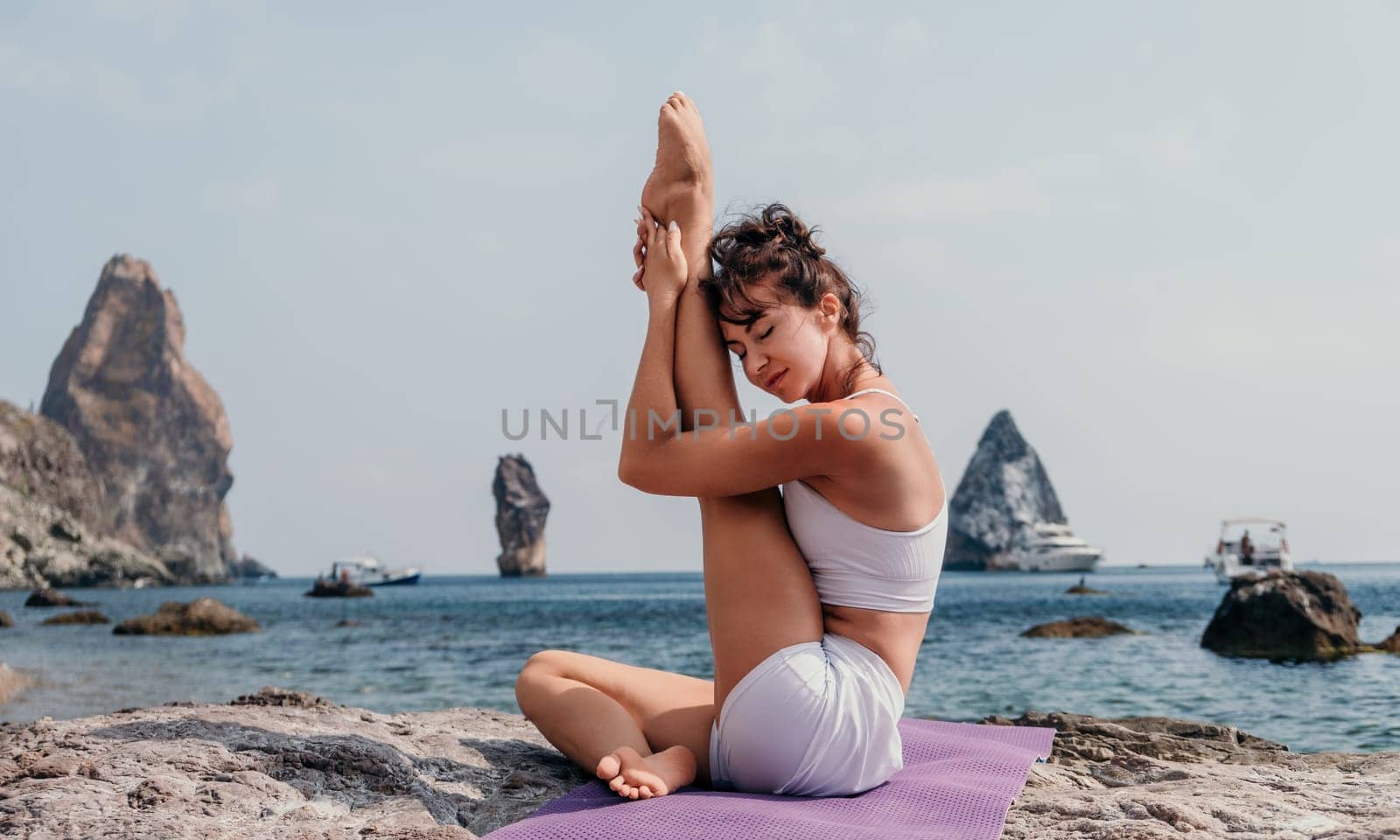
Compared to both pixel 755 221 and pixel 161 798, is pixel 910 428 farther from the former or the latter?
pixel 161 798

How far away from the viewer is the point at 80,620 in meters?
24.8

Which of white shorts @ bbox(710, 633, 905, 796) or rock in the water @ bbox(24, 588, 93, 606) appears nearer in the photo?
white shorts @ bbox(710, 633, 905, 796)

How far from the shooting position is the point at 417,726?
372cm

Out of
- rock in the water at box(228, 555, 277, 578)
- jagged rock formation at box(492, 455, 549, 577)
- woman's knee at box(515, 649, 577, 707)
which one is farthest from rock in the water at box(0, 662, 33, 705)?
rock in the water at box(228, 555, 277, 578)

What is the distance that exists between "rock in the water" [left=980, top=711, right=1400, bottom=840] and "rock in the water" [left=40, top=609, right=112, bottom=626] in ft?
85.9

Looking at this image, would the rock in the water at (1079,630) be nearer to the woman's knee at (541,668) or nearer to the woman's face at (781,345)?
the woman's knee at (541,668)

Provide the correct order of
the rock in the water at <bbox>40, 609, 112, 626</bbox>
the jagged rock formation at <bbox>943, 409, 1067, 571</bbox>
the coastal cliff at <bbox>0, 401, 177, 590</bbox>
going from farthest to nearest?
the jagged rock formation at <bbox>943, 409, 1067, 571</bbox> < the coastal cliff at <bbox>0, 401, 177, 590</bbox> < the rock in the water at <bbox>40, 609, 112, 626</bbox>

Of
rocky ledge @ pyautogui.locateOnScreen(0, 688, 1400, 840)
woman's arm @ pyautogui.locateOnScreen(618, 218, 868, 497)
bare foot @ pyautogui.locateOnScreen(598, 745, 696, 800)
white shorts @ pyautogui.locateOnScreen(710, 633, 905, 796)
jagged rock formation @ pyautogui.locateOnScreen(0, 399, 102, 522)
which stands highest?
jagged rock formation @ pyautogui.locateOnScreen(0, 399, 102, 522)

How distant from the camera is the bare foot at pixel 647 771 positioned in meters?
2.40

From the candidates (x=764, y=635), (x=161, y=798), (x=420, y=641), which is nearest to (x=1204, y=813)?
(x=764, y=635)

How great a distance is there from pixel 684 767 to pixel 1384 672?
11305 mm

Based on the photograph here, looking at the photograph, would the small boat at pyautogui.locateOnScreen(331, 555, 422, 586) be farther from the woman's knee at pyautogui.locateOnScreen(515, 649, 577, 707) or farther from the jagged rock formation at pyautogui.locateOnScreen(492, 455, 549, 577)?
the woman's knee at pyautogui.locateOnScreen(515, 649, 577, 707)

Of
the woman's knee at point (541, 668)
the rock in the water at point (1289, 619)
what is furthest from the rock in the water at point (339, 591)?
the woman's knee at point (541, 668)

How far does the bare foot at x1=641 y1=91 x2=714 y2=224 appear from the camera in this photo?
2650mm
